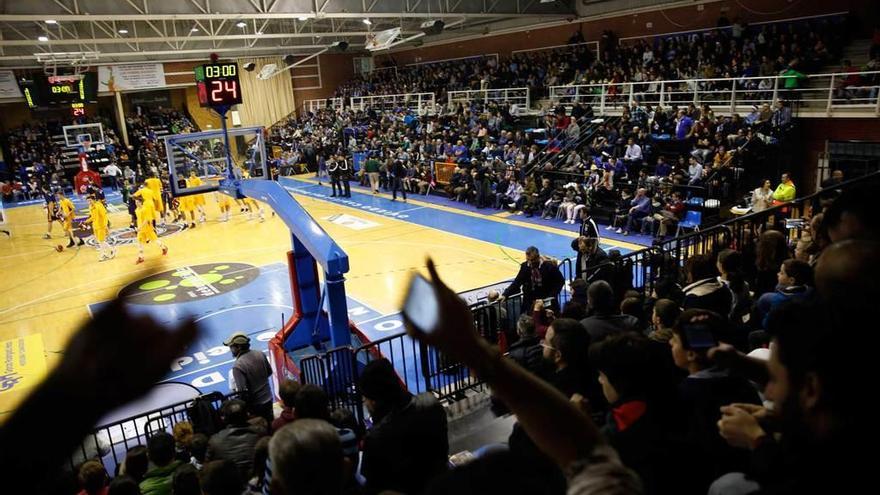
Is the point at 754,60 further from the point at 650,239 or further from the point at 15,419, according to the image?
the point at 15,419

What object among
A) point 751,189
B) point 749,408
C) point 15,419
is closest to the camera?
point 15,419

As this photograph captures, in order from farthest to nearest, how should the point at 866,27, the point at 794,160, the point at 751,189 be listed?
the point at 866,27 → the point at 794,160 → the point at 751,189

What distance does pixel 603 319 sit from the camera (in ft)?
14.5

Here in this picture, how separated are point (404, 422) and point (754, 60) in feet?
62.2

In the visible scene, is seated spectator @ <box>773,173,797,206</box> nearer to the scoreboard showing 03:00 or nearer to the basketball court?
the basketball court

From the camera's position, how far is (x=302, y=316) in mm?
8414

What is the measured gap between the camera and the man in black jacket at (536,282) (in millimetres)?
7801

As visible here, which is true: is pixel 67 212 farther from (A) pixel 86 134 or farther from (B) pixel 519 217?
(A) pixel 86 134

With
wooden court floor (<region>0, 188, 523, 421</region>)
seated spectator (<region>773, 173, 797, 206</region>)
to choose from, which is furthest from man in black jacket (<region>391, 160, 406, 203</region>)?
seated spectator (<region>773, 173, 797, 206</region>)

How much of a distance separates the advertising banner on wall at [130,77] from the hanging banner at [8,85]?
12.8 ft

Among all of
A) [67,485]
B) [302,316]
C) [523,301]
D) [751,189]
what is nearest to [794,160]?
[751,189]

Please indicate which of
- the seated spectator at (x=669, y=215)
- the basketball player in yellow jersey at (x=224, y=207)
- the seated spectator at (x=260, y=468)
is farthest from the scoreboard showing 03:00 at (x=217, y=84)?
the basketball player in yellow jersey at (x=224, y=207)

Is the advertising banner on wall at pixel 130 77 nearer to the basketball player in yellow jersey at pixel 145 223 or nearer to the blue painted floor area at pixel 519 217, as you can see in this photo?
the blue painted floor area at pixel 519 217

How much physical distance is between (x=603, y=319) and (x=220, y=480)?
8.95 ft
